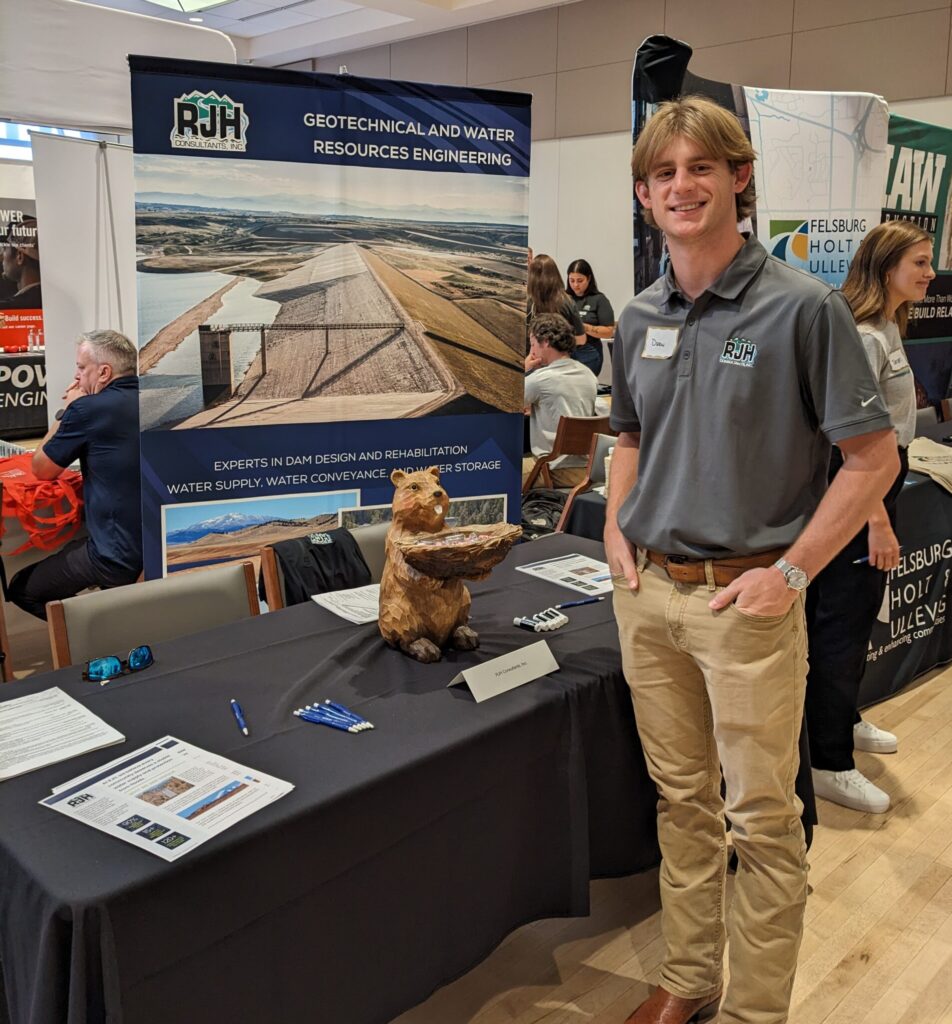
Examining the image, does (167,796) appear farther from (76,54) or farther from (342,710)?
(76,54)

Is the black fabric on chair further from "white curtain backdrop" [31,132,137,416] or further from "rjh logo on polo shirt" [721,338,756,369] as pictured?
"white curtain backdrop" [31,132,137,416]

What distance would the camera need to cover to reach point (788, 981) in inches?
64.6

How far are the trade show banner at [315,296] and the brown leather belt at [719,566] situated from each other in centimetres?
181

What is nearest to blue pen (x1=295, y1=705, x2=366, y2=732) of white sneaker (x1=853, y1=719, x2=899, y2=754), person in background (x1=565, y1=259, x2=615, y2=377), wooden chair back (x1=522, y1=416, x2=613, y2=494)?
white sneaker (x1=853, y1=719, x2=899, y2=754)

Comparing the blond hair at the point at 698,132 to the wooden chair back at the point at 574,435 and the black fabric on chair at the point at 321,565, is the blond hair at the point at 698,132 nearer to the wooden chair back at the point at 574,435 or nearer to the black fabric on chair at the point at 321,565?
the black fabric on chair at the point at 321,565

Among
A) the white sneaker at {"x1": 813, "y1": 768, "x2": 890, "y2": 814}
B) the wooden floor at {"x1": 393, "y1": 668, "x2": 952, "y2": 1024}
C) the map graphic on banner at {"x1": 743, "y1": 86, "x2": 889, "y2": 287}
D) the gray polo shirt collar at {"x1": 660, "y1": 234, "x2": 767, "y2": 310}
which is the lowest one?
the wooden floor at {"x1": 393, "y1": 668, "x2": 952, "y2": 1024}

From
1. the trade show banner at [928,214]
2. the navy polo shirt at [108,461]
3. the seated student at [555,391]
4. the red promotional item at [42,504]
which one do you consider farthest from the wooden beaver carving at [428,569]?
the trade show banner at [928,214]

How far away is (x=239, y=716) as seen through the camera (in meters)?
1.60

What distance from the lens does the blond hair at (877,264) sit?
2.42 metres

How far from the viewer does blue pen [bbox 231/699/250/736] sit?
61.7 inches

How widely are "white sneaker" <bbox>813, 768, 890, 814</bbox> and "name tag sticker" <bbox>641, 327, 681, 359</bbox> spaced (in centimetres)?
176

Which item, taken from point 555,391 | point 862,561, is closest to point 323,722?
point 862,561

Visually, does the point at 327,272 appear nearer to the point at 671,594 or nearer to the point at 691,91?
the point at 691,91

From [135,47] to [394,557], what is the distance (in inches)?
142
